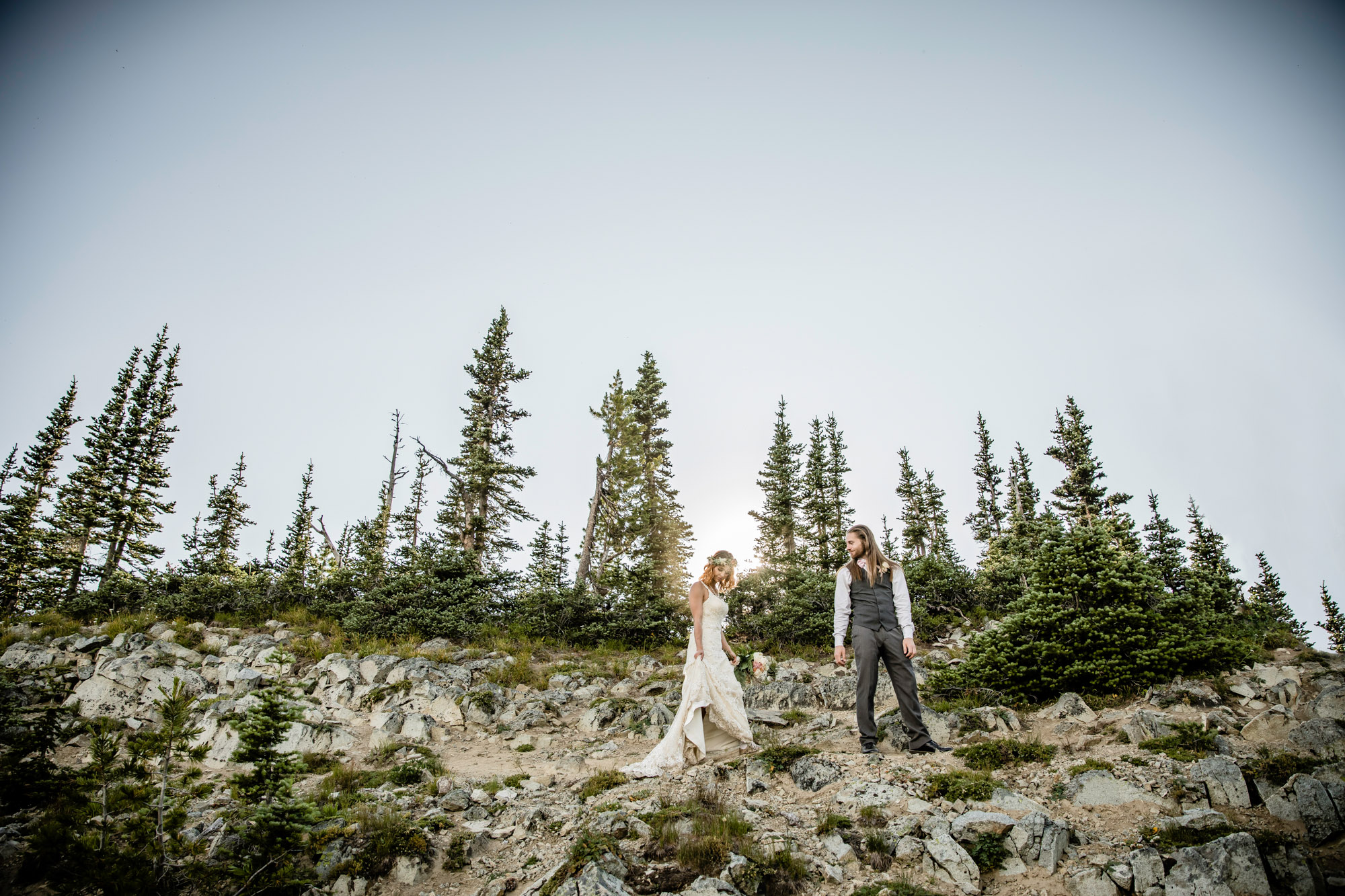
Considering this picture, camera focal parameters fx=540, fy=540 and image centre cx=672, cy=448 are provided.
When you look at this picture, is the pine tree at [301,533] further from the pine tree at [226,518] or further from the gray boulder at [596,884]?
the gray boulder at [596,884]

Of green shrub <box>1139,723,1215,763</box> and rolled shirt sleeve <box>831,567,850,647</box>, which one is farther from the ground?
rolled shirt sleeve <box>831,567,850,647</box>

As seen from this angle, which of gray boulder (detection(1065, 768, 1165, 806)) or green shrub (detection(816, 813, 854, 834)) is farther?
green shrub (detection(816, 813, 854, 834))

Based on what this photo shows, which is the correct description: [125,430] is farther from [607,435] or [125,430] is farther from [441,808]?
[441,808]

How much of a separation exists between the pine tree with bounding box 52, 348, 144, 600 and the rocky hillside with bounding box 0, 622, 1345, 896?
20748 mm

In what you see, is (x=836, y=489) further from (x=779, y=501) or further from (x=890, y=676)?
(x=890, y=676)

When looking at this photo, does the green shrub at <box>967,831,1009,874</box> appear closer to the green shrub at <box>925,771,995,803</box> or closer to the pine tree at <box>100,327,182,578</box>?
the green shrub at <box>925,771,995,803</box>

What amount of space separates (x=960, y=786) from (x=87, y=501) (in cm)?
3830

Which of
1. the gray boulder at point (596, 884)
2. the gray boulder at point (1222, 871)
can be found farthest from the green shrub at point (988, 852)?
the gray boulder at point (596, 884)

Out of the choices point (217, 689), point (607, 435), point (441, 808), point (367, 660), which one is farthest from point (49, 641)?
point (607, 435)

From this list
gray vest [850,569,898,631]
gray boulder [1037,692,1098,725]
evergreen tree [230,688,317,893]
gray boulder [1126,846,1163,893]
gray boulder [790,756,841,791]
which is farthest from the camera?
gray boulder [1037,692,1098,725]

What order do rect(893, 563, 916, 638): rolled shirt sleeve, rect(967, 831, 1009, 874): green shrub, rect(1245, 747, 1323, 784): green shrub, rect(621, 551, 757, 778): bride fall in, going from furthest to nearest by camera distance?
rect(621, 551, 757, 778): bride
rect(893, 563, 916, 638): rolled shirt sleeve
rect(1245, 747, 1323, 784): green shrub
rect(967, 831, 1009, 874): green shrub

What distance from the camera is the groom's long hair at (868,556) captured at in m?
7.50

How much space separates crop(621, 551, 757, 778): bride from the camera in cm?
748

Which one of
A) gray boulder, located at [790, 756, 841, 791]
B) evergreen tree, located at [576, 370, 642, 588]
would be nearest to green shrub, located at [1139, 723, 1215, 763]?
gray boulder, located at [790, 756, 841, 791]
